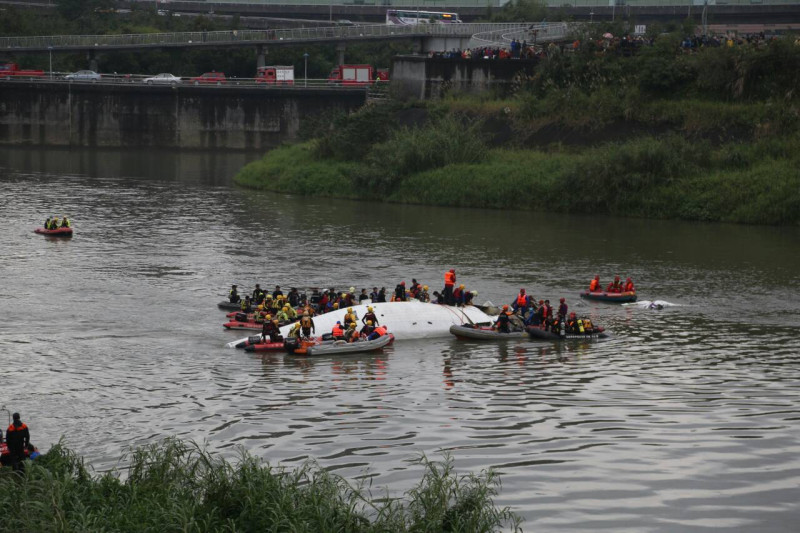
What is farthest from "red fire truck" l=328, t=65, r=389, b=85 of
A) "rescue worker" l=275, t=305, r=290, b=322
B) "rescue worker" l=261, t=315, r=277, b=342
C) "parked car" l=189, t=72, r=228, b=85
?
"rescue worker" l=261, t=315, r=277, b=342

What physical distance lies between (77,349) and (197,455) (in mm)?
12150

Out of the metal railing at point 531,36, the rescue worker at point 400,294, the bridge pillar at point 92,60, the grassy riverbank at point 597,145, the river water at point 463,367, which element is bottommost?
the river water at point 463,367

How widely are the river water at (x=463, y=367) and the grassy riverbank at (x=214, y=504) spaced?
6.78 feet

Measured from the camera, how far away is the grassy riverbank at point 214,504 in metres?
18.6

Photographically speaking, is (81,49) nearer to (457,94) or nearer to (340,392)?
(457,94)

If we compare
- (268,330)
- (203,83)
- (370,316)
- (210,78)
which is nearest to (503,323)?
(370,316)

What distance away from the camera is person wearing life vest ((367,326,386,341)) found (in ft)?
119

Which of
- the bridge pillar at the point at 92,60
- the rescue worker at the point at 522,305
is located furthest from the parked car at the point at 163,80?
the rescue worker at the point at 522,305

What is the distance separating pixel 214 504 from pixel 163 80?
10005 centimetres

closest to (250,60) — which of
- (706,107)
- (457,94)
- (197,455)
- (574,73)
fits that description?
(457,94)

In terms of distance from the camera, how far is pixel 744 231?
6138 cm

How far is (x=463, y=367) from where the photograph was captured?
3425 centimetres

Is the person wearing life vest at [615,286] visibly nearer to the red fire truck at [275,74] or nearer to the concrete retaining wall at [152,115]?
the concrete retaining wall at [152,115]

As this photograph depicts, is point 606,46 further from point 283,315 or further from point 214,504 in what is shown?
point 214,504
